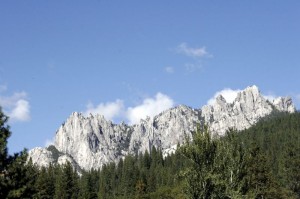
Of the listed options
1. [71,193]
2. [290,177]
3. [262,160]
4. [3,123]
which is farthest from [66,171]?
[3,123]

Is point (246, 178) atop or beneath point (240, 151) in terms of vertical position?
beneath

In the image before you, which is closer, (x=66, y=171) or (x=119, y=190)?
(x=66, y=171)

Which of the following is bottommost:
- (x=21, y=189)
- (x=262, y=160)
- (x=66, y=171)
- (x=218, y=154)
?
(x=21, y=189)

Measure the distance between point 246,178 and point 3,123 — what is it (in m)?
26.9

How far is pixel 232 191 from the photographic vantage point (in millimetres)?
40125

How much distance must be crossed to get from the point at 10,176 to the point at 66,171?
80809mm

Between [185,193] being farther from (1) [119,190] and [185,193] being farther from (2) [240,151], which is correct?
(1) [119,190]

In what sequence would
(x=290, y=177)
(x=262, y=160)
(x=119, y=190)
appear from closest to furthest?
1. (x=262, y=160)
2. (x=290, y=177)
3. (x=119, y=190)

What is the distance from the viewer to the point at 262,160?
76438 mm

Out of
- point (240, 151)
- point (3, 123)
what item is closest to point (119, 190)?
point (240, 151)

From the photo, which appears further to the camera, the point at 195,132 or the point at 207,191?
the point at 195,132

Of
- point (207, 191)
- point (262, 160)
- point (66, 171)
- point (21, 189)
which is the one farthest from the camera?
point (66, 171)

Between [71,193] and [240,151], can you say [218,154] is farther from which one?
[71,193]

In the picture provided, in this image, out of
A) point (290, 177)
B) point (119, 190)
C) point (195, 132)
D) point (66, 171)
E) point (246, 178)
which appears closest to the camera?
point (195, 132)
